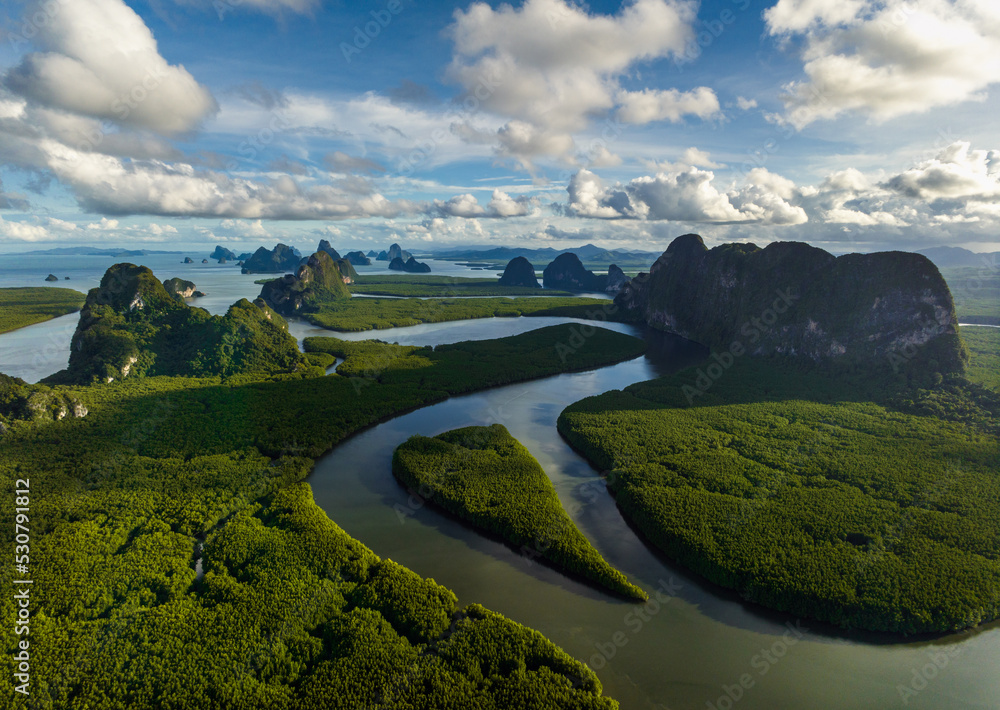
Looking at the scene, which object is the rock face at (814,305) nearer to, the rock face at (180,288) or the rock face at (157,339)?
the rock face at (157,339)

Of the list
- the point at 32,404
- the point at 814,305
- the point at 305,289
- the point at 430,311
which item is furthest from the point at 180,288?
the point at 814,305

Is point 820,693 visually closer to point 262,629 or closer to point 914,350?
point 262,629

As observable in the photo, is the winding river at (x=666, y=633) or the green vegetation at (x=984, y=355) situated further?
the green vegetation at (x=984, y=355)

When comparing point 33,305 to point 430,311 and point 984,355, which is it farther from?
point 984,355

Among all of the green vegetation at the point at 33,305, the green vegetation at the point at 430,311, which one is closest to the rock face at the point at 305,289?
the green vegetation at the point at 430,311

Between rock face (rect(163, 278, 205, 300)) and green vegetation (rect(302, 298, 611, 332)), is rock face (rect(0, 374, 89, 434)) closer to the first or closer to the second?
green vegetation (rect(302, 298, 611, 332))
